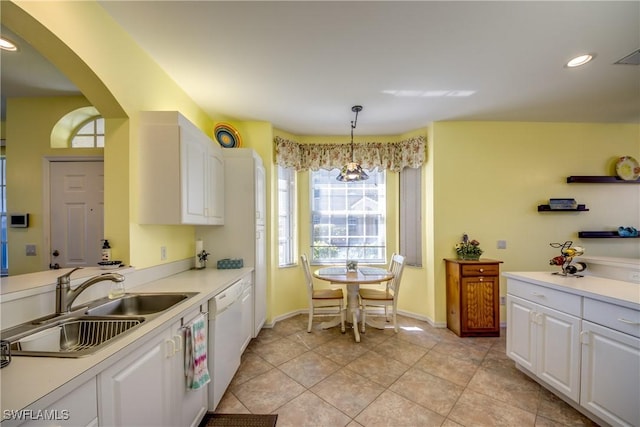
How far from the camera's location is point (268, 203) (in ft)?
11.3

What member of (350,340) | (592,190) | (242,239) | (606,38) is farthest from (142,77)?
(592,190)

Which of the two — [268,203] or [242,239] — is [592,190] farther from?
[242,239]

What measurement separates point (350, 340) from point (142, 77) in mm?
3214

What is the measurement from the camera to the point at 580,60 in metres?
2.12

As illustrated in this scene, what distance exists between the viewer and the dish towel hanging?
1.46m

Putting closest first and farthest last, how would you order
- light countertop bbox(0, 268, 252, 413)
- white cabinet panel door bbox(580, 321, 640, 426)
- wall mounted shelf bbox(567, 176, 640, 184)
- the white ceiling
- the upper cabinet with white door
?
light countertop bbox(0, 268, 252, 413), white cabinet panel door bbox(580, 321, 640, 426), the white ceiling, the upper cabinet with white door, wall mounted shelf bbox(567, 176, 640, 184)

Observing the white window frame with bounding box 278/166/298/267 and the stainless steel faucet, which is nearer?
the stainless steel faucet

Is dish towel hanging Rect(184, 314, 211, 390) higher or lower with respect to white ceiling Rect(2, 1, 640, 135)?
lower

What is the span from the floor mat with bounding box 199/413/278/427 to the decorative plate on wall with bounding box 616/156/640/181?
16.5 ft

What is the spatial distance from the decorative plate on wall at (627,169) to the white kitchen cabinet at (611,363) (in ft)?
10.1

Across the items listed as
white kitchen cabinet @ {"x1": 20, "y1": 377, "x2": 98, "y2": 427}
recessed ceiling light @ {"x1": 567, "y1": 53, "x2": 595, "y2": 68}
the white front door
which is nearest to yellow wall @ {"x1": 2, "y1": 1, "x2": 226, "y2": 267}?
the white front door

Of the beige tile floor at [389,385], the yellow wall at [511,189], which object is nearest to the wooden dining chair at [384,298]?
the beige tile floor at [389,385]

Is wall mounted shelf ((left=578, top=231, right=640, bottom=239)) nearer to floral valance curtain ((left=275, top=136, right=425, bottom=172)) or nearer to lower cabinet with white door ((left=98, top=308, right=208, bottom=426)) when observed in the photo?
floral valance curtain ((left=275, top=136, right=425, bottom=172))

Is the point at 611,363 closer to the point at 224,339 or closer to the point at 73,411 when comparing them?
the point at 224,339
